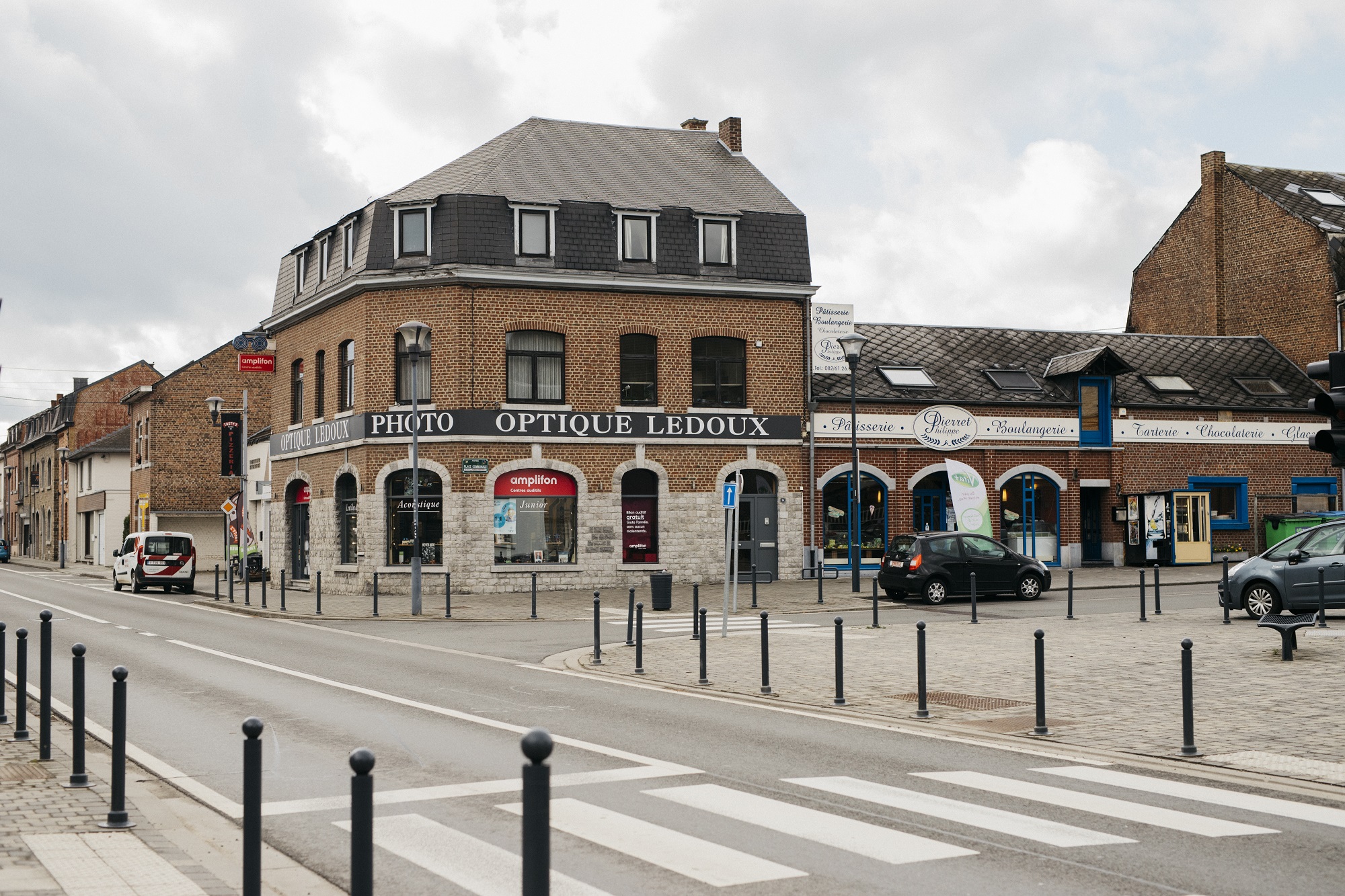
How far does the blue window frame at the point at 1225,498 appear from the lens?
122 feet

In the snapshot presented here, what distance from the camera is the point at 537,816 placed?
3.74 metres

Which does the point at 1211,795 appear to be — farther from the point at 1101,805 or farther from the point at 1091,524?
the point at 1091,524

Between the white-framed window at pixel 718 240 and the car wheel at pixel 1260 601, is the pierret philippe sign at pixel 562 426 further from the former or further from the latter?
the car wheel at pixel 1260 601

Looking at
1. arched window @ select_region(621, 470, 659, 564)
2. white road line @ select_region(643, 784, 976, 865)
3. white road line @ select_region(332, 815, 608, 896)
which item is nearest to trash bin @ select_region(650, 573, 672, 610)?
arched window @ select_region(621, 470, 659, 564)

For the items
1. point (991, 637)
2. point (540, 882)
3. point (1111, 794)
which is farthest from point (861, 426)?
point (540, 882)

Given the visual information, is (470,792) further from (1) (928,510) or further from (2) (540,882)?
(1) (928,510)

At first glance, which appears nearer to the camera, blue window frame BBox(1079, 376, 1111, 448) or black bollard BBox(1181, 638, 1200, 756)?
black bollard BBox(1181, 638, 1200, 756)

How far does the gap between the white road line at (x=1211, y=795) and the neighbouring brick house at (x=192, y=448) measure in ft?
156

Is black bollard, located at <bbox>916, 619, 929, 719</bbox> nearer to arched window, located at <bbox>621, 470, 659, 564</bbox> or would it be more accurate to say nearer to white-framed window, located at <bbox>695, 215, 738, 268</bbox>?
arched window, located at <bbox>621, 470, 659, 564</bbox>

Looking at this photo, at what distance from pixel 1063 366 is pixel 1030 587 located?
11.7m

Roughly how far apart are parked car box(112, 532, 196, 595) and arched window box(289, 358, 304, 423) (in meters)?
4.50

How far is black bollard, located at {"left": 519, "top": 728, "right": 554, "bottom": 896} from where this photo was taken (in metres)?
3.68

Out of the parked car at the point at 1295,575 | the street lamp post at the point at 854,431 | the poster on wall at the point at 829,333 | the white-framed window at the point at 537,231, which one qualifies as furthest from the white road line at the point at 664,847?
the poster on wall at the point at 829,333

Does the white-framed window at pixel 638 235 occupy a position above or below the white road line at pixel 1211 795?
above
